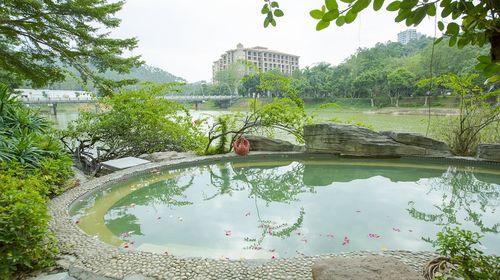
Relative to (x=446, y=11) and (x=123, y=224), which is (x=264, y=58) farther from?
(x=446, y=11)

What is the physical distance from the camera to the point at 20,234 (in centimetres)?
212

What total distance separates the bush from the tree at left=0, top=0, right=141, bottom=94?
19.5 feet

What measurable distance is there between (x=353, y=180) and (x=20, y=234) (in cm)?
482

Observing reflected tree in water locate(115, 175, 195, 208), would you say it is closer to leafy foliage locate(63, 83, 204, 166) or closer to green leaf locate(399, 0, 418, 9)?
leafy foliage locate(63, 83, 204, 166)

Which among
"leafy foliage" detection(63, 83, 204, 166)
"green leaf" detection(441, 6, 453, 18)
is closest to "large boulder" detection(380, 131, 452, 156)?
"leafy foliage" detection(63, 83, 204, 166)

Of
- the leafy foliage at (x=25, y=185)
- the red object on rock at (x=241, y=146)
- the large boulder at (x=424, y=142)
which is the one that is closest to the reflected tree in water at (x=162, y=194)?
the leafy foliage at (x=25, y=185)

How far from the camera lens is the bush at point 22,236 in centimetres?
206

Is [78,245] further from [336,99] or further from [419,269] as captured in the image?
[336,99]

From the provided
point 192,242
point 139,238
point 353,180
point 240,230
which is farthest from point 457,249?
point 353,180

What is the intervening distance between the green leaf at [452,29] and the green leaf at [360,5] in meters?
0.38

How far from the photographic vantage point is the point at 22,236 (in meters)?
2.12

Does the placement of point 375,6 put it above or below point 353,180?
above

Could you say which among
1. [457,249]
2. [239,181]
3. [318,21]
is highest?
[318,21]

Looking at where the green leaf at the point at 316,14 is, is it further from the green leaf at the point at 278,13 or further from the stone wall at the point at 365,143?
the stone wall at the point at 365,143
